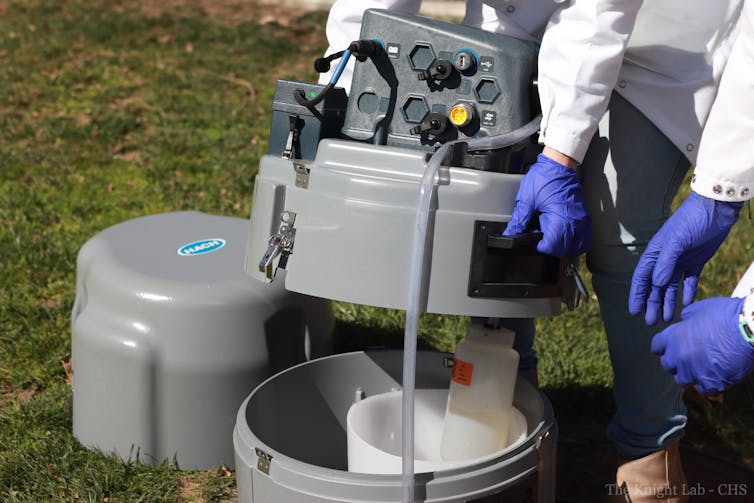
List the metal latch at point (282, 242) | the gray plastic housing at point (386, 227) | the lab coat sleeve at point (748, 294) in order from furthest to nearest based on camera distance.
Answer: the metal latch at point (282, 242)
the gray plastic housing at point (386, 227)
the lab coat sleeve at point (748, 294)

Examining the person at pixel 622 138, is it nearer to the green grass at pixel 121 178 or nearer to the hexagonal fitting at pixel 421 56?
the hexagonal fitting at pixel 421 56

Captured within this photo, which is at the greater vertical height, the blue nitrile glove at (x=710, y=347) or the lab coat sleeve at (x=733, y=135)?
the lab coat sleeve at (x=733, y=135)

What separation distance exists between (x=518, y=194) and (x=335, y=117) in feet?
1.39

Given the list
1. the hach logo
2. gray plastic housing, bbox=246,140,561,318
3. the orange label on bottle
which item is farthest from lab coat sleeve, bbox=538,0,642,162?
the hach logo

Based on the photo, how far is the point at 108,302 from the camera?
2264 mm

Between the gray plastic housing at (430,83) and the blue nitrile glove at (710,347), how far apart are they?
45 centimetres

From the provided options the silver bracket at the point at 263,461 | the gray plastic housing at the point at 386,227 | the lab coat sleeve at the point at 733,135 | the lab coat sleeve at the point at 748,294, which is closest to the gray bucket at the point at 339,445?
the silver bracket at the point at 263,461

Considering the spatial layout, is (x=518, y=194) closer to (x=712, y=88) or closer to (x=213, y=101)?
(x=712, y=88)

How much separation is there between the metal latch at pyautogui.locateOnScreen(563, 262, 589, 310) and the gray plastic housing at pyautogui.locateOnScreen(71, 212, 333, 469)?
73 centimetres

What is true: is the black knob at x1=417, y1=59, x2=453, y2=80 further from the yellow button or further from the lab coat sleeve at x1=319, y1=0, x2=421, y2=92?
the lab coat sleeve at x1=319, y1=0, x2=421, y2=92

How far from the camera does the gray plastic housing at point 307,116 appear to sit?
6.13 feet

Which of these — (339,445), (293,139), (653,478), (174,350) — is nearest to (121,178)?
(174,350)

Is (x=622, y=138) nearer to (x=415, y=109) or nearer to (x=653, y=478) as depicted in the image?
(x=415, y=109)

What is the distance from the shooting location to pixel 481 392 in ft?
6.21
